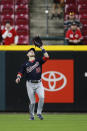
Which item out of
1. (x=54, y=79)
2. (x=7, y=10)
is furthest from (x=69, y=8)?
(x=54, y=79)

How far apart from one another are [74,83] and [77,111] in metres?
0.73

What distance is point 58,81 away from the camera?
13.5m

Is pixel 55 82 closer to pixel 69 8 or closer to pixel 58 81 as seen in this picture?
pixel 58 81
